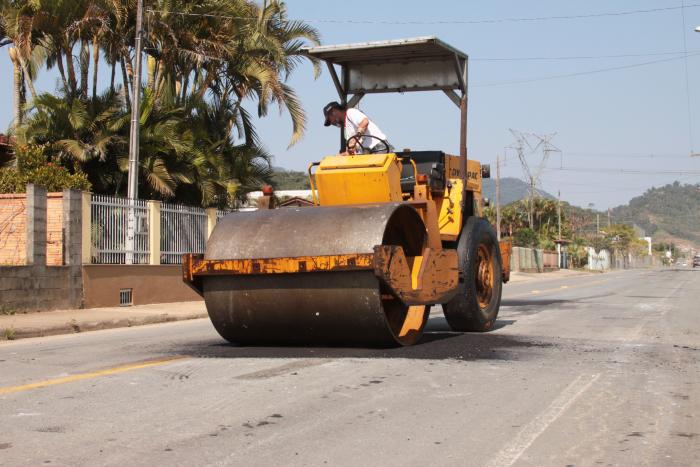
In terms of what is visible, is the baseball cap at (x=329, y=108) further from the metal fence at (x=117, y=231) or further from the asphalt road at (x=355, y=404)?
the metal fence at (x=117, y=231)

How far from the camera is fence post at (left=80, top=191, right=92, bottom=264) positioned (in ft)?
55.0

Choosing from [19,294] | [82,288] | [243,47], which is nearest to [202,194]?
[243,47]

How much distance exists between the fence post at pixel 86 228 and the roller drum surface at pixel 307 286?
872 cm

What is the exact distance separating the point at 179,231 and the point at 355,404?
49.7 ft

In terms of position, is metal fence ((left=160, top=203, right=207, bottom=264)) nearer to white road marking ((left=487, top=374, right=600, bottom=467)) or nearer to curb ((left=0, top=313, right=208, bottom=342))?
curb ((left=0, top=313, right=208, bottom=342))

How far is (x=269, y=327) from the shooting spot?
28.0 feet

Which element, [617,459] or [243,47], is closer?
[617,459]

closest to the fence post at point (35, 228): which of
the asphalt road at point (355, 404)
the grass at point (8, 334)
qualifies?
the grass at point (8, 334)

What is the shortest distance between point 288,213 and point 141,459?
4284 millimetres

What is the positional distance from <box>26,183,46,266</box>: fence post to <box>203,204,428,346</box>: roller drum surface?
26.1ft

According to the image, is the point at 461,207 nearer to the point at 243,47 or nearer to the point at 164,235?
the point at 164,235

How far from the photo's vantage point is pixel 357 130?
10.0 meters

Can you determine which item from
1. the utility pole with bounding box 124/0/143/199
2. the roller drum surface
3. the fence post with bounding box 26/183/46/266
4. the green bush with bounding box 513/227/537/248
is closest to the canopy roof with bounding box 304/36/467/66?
the roller drum surface

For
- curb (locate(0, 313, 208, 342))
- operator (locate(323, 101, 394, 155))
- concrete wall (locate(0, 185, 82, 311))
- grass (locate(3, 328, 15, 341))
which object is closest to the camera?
operator (locate(323, 101, 394, 155))
